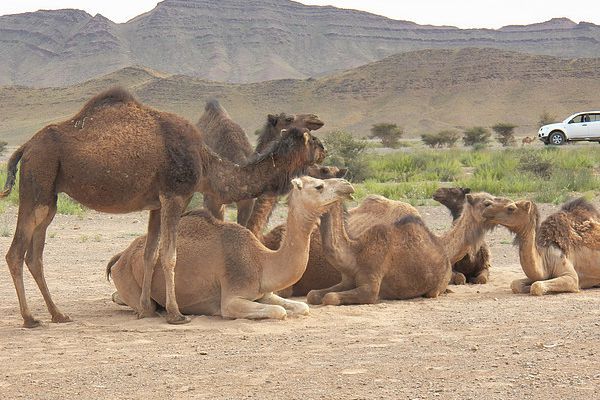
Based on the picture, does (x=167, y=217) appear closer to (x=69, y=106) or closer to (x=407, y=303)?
(x=407, y=303)

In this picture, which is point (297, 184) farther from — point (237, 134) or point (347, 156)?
point (347, 156)

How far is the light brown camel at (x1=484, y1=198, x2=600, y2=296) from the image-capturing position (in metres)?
10.1

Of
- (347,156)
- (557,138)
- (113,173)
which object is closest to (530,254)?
(113,173)

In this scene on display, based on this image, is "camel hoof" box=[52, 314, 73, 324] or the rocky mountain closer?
"camel hoof" box=[52, 314, 73, 324]

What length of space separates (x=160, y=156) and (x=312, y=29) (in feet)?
518

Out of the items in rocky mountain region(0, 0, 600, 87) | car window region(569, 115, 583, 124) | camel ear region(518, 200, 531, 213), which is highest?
rocky mountain region(0, 0, 600, 87)

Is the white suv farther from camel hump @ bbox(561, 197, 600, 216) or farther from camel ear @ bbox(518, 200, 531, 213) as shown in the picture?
camel ear @ bbox(518, 200, 531, 213)

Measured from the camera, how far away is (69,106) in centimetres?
9344

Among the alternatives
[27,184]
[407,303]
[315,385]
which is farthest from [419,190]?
[315,385]

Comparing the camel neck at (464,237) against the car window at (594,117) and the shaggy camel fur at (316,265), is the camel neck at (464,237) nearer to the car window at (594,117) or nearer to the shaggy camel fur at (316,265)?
the shaggy camel fur at (316,265)

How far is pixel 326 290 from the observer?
970 cm

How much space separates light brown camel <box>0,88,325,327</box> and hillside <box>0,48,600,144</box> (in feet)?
236

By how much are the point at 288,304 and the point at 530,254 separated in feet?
9.42

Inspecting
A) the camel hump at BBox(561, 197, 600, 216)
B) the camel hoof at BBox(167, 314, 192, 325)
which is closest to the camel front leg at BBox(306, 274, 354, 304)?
the camel hoof at BBox(167, 314, 192, 325)
